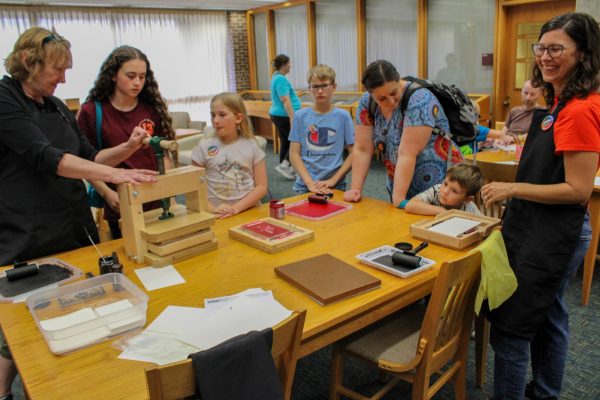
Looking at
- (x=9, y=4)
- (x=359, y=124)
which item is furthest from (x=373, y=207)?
(x=9, y=4)

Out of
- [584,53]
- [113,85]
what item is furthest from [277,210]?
[584,53]

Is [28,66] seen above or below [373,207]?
above

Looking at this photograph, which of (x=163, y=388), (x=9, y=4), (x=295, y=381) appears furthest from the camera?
(x=9, y=4)

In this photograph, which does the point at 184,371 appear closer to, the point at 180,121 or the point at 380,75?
the point at 380,75

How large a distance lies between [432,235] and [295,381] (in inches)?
39.5

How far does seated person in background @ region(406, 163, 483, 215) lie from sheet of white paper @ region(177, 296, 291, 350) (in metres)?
1.08

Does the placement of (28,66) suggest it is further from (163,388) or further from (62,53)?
(163,388)

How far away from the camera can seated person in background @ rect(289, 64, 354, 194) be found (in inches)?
111

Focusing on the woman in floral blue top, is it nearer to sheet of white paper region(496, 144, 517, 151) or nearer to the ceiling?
sheet of white paper region(496, 144, 517, 151)

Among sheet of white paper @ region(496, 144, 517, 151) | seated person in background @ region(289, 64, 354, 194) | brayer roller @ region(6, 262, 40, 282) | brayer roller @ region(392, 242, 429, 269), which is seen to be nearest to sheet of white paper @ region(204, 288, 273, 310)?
brayer roller @ region(392, 242, 429, 269)

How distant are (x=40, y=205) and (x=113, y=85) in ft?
2.53

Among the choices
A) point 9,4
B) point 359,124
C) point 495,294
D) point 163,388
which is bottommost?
point 495,294

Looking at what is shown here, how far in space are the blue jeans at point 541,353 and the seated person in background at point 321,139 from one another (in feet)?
4.37

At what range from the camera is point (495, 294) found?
164 cm
